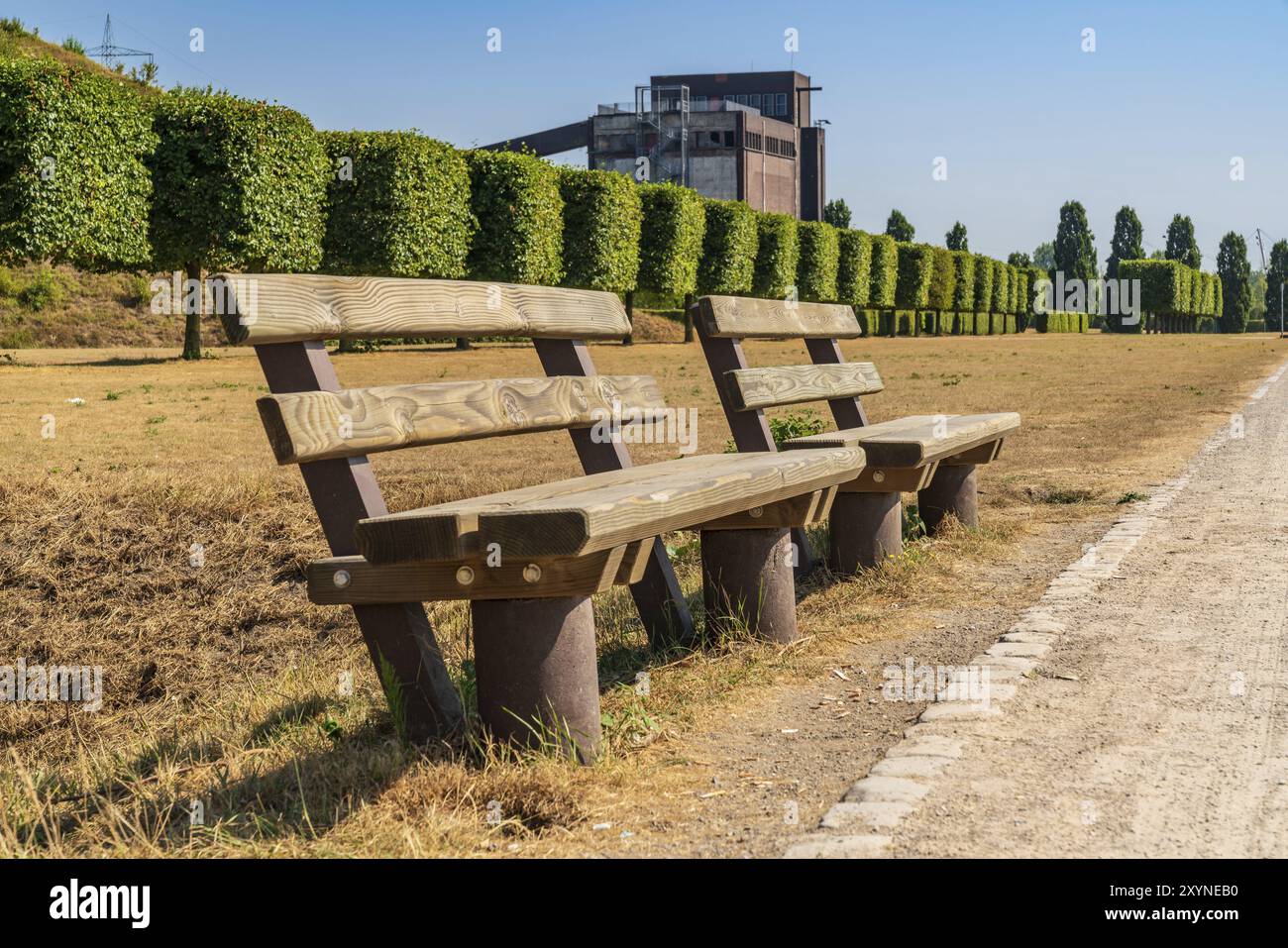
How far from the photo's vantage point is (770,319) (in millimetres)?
5699

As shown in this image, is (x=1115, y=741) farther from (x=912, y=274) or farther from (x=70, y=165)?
(x=912, y=274)

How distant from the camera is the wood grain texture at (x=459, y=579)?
3070mm

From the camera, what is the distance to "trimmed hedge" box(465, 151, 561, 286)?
3434 cm

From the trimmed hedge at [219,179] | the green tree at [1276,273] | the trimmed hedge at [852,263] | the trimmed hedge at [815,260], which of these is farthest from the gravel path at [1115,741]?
the green tree at [1276,273]

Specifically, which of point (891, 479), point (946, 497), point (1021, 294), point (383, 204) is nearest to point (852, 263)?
point (383, 204)

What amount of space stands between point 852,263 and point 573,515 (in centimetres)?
5701

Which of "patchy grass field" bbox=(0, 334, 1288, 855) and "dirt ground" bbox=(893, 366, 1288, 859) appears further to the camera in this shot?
"patchy grass field" bbox=(0, 334, 1288, 855)

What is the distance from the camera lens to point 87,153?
26188 millimetres

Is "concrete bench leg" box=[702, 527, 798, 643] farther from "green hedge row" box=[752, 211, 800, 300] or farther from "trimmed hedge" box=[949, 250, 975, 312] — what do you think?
"trimmed hedge" box=[949, 250, 975, 312]

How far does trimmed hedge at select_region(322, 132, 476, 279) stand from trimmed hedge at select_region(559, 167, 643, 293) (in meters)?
6.40

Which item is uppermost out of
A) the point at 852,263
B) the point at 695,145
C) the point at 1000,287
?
the point at 695,145

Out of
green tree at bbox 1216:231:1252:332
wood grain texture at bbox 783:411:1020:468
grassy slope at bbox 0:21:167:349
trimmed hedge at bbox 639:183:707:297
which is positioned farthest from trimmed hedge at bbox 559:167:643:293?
green tree at bbox 1216:231:1252:332
